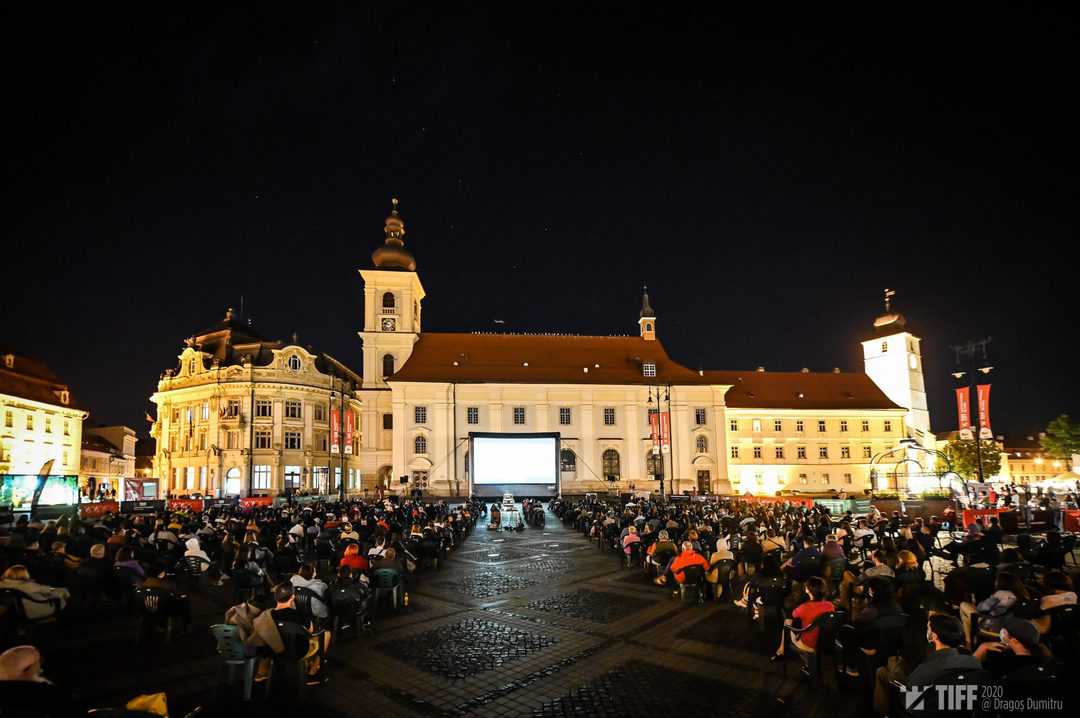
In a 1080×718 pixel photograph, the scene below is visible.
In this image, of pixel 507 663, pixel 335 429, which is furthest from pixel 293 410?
pixel 507 663

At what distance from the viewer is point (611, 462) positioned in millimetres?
53719

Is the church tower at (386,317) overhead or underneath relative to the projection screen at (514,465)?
overhead

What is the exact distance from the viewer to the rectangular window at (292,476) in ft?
192

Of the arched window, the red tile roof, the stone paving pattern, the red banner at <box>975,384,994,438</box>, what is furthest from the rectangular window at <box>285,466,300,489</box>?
the red banner at <box>975,384,994,438</box>

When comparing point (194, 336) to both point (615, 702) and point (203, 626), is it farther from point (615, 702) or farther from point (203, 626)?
point (615, 702)

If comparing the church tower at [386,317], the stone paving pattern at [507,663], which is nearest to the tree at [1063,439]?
the church tower at [386,317]

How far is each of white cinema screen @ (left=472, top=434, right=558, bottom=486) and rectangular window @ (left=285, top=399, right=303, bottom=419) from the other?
27.9m

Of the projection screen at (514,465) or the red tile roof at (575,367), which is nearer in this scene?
the projection screen at (514,465)

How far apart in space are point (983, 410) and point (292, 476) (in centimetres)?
5702

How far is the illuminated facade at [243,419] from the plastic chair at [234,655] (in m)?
51.5

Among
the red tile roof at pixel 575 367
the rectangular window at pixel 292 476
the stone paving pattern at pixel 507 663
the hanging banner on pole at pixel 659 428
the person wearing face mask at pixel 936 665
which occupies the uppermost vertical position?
the red tile roof at pixel 575 367

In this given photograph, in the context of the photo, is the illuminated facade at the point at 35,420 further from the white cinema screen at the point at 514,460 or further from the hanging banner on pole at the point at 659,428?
the hanging banner on pole at the point at 659,428

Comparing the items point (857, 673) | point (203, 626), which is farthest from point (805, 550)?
point (203, 626)

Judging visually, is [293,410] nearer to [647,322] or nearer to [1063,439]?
[647,322]
